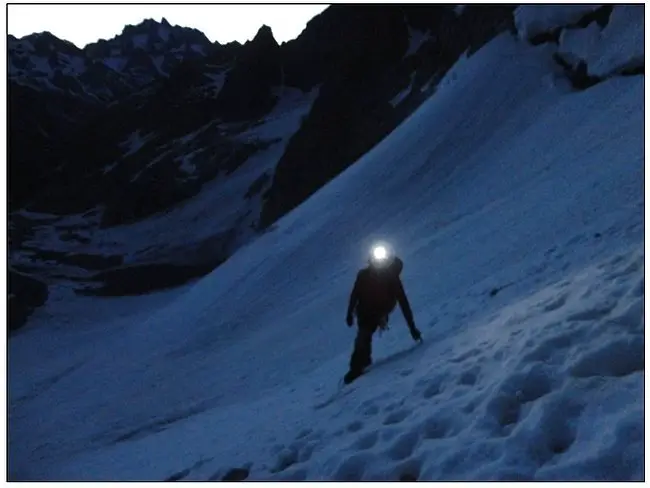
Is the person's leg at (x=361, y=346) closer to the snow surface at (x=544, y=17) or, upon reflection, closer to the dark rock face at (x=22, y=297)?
the snow surface at (x=544, y=17)

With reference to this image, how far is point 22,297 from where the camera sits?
189ft

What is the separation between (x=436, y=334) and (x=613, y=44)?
19400 millimetres

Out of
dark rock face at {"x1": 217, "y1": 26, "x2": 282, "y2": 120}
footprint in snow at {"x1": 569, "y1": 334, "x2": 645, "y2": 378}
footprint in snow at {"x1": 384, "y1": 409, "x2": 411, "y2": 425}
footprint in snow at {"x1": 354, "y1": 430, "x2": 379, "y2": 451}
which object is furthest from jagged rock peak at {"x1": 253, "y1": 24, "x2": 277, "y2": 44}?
footprint in snow at {"x1": 569, "y1": 334, "x2": 645, "y2": 378}

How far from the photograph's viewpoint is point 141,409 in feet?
58.9

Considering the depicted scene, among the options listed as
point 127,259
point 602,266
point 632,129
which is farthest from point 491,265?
point 127,259

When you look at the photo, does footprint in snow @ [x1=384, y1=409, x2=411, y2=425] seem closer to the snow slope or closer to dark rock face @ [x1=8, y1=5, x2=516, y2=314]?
the snow slope

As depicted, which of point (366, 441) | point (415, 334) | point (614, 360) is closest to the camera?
point (614, 360)

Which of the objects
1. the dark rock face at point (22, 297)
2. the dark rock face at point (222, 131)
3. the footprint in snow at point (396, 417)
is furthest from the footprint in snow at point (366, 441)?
the dark rock face at point (22, 297)

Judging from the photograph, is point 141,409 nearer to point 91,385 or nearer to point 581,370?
point 91,385

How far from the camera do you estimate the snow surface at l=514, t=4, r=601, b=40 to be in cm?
2778

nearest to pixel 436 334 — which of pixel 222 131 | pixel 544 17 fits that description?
pixel 544 17

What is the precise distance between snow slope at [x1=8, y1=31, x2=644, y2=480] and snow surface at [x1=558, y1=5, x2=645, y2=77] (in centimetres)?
127

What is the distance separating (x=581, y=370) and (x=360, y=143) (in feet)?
159

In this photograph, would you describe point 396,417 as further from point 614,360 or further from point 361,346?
point 361,346
